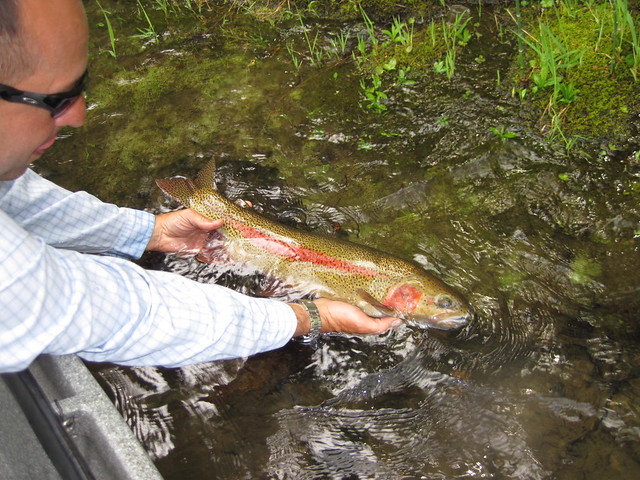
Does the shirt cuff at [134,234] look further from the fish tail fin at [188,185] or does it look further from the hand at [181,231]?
the fish tail fin at [188,185]

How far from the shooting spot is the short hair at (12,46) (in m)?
1.61

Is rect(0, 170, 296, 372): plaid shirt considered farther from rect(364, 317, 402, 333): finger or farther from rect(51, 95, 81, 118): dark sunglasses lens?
rect(364, 317, 402, 333): finger

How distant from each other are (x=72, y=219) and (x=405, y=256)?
2.21 meters

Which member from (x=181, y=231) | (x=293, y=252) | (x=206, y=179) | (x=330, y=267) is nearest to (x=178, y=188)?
(x=206, y=179)

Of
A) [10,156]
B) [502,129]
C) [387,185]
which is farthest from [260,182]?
[10,156]

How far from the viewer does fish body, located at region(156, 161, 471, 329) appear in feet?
10.6

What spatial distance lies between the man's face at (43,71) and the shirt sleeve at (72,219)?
868mm

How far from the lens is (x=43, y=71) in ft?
5.93

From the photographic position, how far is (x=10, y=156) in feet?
6.37

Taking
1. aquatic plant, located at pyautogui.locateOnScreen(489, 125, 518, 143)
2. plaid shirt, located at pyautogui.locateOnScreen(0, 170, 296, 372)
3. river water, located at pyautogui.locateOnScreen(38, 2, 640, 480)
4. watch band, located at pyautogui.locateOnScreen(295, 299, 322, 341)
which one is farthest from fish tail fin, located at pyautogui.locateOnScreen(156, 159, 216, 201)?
aquatic plant, located at pyautogui.locateOnScreen(489, 125, 518, 143)

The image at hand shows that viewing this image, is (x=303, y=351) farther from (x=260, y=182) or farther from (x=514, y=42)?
(x=514, y=42)

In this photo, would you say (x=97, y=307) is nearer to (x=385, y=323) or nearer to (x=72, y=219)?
(x=72, y=219)

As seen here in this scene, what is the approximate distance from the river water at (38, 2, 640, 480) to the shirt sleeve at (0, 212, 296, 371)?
617 millimetres

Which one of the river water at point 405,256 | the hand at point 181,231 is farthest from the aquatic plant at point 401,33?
the hand at point 181,231
